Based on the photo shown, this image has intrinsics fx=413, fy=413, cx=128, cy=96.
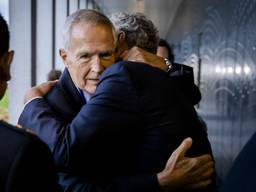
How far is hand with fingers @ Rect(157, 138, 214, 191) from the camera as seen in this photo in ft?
3.47

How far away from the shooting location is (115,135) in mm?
1013

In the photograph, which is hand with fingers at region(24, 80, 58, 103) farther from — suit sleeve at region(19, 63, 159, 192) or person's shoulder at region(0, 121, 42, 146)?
person's shoulder at region(0, 121, 42, 146)

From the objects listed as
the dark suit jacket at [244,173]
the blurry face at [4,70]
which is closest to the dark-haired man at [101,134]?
the dark suit jacket at [244,173]

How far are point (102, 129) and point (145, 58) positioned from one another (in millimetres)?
263

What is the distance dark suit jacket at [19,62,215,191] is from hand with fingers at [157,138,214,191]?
0.07 feet

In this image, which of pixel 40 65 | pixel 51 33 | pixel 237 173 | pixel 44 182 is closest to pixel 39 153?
pixel 44 182

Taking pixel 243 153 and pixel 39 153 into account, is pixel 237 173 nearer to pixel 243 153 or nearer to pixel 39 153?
pixel 243 153

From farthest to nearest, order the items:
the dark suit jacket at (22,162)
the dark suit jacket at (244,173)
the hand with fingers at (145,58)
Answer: the hand with fingers at (145,58) → the dark suit jacket at (244,173) → the dark suit jacket at (22,162)

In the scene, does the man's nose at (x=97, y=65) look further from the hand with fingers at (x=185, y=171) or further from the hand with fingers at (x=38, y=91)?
the hand with fingers at (x=185, y=171)

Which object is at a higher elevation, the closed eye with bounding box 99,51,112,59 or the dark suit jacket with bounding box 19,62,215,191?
the closed eye with bounding box 99,51,112,59

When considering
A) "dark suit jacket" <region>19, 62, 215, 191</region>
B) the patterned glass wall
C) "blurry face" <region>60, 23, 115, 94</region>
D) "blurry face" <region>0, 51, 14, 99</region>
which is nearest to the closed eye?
"blurry face" <region>60, 23, 115, 94</region>

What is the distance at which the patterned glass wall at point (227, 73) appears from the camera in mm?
2414

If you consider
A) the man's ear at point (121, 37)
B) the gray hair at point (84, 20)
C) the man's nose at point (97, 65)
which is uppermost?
the gray hair at point (84, 20)

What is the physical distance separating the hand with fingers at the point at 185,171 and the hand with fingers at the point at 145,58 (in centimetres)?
23
